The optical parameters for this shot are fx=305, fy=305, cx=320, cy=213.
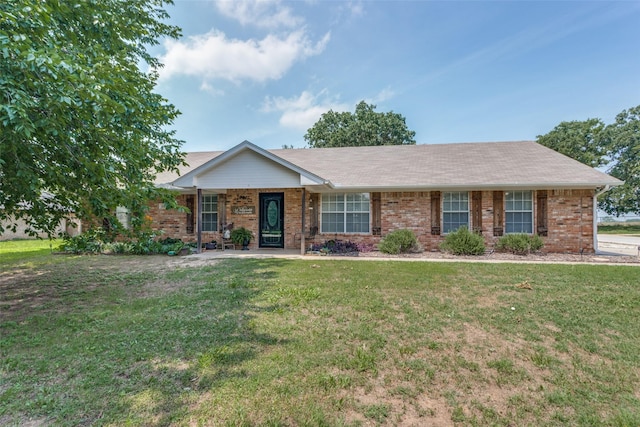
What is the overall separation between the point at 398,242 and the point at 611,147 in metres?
36.2

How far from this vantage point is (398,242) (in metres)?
11.2

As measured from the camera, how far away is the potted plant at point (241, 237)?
42.1ft

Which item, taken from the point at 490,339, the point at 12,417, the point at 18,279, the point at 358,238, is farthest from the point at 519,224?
the point at 18,279

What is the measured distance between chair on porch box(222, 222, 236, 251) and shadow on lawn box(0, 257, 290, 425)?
628cm

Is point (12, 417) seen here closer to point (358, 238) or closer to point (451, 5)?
point (358, 238)

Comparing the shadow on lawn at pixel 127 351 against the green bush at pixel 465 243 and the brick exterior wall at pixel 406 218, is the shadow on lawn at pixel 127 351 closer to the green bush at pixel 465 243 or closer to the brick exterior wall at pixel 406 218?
the brick exterior wall at pixel 406 218

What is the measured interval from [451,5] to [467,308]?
395 inches

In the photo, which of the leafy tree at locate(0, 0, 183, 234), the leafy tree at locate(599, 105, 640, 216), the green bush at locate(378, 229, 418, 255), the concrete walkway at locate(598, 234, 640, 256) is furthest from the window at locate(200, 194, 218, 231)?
the leafy tree at locate(599, 105, 640, 216)

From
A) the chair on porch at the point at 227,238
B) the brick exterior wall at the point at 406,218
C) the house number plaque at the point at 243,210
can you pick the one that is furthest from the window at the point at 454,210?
the chair on porch at the point at 227,238

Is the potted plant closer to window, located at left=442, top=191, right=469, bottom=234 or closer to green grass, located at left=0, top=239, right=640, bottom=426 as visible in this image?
green grass, located at left=0, top=239, right=640, bottom=426

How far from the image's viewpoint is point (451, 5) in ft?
33.2

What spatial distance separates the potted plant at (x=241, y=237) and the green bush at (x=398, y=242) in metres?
5.51

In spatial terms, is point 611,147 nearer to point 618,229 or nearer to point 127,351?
point 618,229

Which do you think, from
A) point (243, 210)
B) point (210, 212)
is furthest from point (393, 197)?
point (210, 212)
